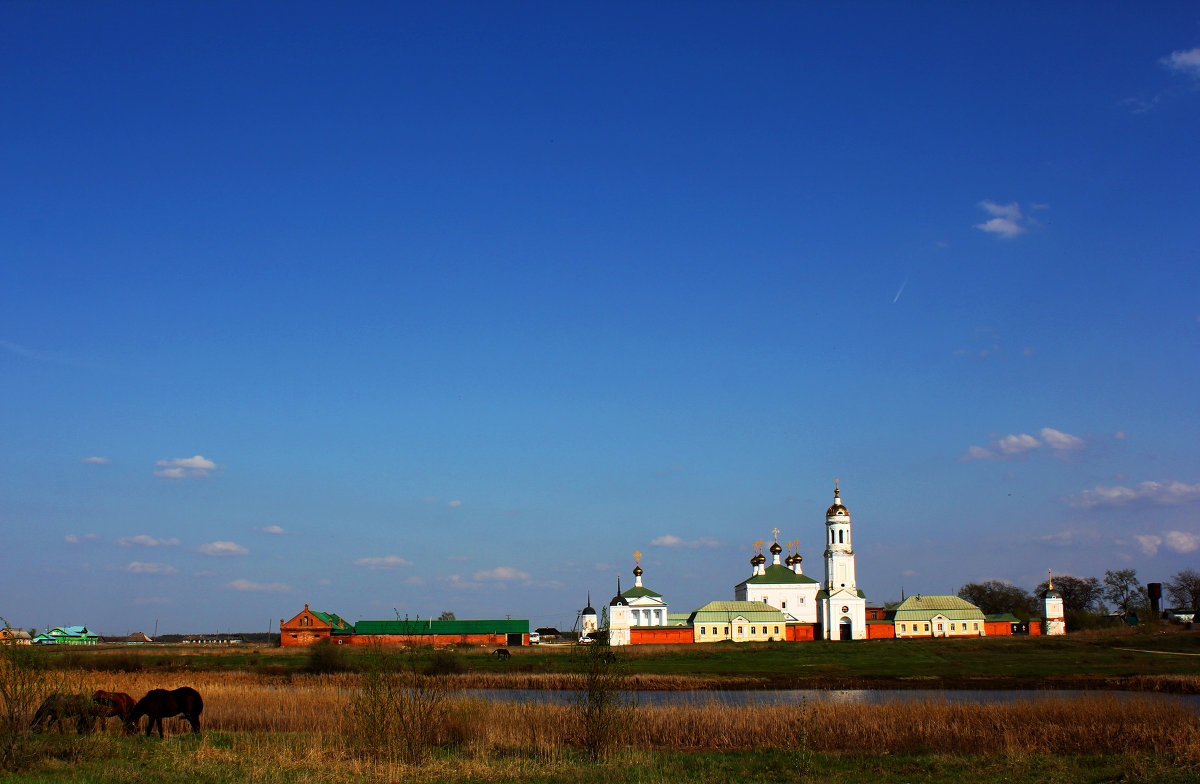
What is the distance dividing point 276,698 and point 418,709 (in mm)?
11366

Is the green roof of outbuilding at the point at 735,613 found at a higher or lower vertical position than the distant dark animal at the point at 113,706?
lower

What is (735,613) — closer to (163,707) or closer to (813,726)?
(813,726)

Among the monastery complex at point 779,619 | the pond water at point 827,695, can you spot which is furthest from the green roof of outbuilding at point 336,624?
the pond water at point 827,695

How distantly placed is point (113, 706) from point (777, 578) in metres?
83.4

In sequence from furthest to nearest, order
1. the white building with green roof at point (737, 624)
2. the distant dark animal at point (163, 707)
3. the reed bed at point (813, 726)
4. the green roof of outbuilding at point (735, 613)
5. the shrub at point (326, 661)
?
the green roof of outbuilding at point (735, 613)
the white building with green roof at point (737, 624)
the shrub at point (326, 661)
the distant dark animal at point (163, 707)
the reed bed at point (813, 726)

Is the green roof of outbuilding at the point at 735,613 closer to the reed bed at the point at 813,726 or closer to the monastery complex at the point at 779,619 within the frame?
the monastery complex at the point at 779,619

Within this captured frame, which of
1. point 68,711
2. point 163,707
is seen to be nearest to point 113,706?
point 163,707

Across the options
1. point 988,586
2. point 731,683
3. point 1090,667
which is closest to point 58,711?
point 731,683

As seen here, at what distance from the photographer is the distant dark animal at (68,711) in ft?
63.7

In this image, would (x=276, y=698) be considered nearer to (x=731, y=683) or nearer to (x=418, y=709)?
(x=418, y=709)

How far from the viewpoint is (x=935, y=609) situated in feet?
301

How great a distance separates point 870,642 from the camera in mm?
81562

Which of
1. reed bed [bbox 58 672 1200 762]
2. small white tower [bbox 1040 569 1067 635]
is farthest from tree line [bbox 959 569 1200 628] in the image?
reed bed [bbox 58 672 1200 762]

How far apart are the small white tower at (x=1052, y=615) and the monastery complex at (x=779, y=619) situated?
3.8 inches
